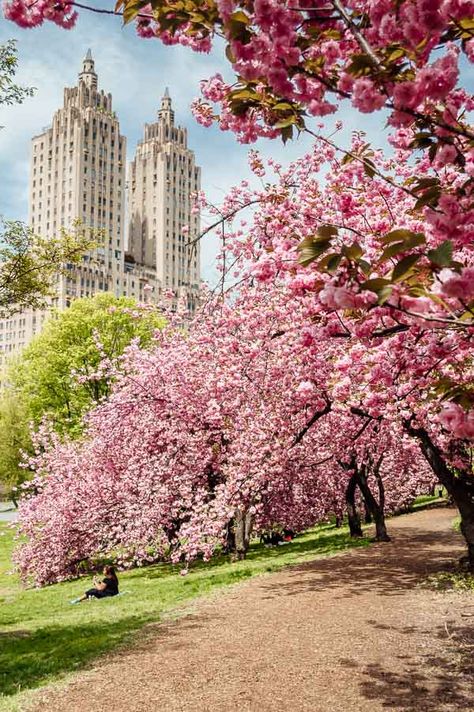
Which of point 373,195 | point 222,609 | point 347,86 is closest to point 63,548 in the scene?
point 222,609

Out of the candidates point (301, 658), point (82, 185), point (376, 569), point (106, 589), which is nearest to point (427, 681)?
point (301, 658)

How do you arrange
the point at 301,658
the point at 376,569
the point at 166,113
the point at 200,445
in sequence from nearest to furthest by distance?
the point at 301,658 < the point at 376,569 < the point at 200,445 < the point at 166,113

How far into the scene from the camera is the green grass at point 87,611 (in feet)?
28.2

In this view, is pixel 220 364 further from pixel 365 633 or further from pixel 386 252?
pixel 386 252

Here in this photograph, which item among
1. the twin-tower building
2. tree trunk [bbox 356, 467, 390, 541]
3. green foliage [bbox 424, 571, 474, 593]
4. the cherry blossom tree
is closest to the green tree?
the cherry blossom tree

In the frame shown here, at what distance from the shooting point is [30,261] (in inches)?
535

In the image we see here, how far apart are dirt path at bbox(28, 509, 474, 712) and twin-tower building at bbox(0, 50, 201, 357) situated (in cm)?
9186

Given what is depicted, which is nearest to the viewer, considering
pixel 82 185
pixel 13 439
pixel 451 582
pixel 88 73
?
pixel 451 582

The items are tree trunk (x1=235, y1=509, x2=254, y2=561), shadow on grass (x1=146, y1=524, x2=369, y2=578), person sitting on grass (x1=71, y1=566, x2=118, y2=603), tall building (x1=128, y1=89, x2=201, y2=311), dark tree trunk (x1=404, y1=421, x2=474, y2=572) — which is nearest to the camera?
dark tree trunk (x1=404, y1=421, x2=474, y2=572)

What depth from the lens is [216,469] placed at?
58.8 feet

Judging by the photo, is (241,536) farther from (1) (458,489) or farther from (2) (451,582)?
(1) (458,489)

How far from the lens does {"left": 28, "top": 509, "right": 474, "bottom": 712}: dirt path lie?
6629mm

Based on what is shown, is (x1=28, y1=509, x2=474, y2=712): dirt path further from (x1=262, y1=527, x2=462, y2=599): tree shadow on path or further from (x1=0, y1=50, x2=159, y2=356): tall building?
(x1=0, y1=50, x2=159, y2=356): tall building

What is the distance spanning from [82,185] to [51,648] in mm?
110940
